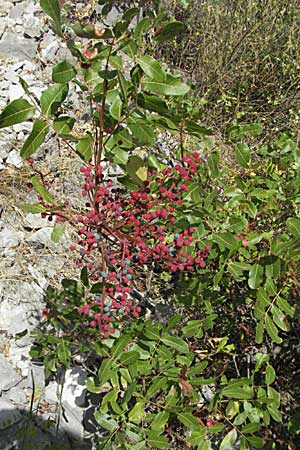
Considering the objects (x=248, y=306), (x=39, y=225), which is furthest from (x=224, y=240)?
(x=39, y=225)

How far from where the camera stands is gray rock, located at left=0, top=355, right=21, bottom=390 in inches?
80.6

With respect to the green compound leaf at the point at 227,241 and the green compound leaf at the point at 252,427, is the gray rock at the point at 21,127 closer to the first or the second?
the green compound leaf at the point at 227,241

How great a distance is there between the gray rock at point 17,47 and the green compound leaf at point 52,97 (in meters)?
2.66

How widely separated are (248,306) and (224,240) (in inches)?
29.6

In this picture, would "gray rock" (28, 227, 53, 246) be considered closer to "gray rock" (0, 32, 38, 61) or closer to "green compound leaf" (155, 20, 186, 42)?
"gray rock" (0, 32, 38, 61)

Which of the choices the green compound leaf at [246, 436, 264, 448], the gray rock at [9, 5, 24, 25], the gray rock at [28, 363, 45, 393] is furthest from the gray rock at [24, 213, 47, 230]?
the gray rock at [9, 5, 24, 25]

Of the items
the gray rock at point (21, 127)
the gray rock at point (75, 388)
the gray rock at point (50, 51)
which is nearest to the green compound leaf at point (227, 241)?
the gray rock at point (75, 388)

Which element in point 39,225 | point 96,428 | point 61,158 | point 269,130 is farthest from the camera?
point 269,130

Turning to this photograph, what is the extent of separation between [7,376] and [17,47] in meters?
2.39

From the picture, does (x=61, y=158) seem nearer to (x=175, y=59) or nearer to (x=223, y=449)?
(x=175, y=59)

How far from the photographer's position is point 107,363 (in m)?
1.44

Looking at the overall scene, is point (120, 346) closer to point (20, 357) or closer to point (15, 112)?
point (15, 112)

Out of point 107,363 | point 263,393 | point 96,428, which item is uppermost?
point 107,363

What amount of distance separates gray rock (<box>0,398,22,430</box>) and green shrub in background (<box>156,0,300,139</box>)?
2.06m
